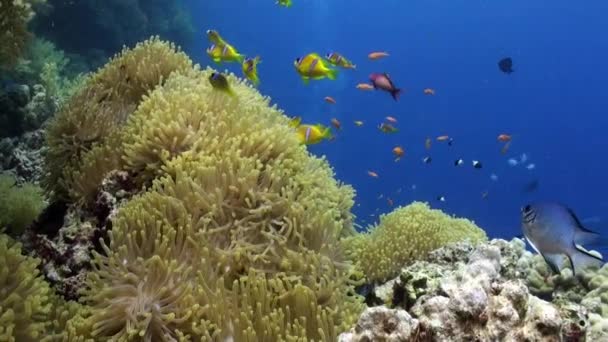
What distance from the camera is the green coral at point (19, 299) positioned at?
86.9 inches

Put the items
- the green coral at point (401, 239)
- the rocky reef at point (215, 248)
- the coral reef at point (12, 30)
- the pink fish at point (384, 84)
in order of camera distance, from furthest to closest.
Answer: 1. the pink fish at point (384, 84)
2. the green coral at point (401, 239)
3. the coral reef at point (12, 30)
4. the rocky reef at point (215, 248)

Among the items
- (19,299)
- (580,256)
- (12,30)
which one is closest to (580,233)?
(580,256)

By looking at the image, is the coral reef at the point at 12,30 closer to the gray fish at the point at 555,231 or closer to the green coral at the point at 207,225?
the green coral at the point at 207,225

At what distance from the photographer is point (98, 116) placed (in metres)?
4.14

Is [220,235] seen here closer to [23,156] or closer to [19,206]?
[19,206]

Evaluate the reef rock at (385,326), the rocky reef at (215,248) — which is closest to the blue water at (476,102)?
the rocky reef at (215,248)

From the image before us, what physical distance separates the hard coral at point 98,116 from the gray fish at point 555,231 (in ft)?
9.79

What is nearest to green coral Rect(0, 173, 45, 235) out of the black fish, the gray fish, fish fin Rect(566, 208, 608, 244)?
the gray fish

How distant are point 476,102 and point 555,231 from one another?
59227 mm

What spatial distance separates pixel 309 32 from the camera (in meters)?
91.3

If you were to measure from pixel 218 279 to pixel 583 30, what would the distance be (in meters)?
60.9

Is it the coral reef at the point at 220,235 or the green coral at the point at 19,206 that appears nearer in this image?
the coral reef at the point at 220,235


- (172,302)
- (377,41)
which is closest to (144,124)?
(172,302)

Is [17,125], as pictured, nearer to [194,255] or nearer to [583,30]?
[194,255]
